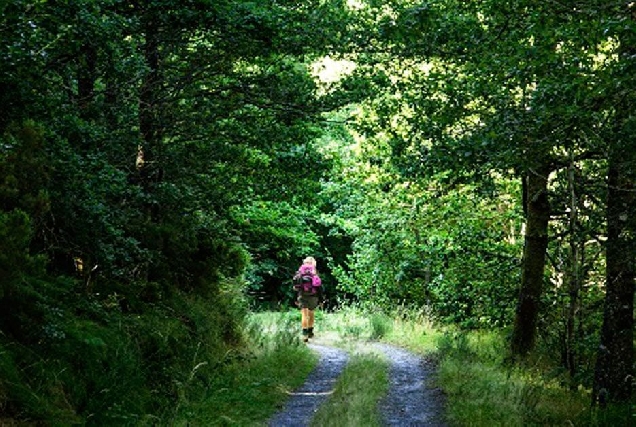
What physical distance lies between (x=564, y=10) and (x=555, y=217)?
7.38 metres

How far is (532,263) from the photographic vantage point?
12602 mm

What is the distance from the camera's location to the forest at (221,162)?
5719 millimetres

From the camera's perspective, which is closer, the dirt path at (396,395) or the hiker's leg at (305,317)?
the dirt path at (396,395)

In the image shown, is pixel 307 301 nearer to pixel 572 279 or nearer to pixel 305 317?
pixel 305 317

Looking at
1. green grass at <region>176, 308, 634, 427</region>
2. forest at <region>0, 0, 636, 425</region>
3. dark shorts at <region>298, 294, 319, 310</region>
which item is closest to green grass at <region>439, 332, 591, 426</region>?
green grass at <region>176, 308, 634, 427</region>

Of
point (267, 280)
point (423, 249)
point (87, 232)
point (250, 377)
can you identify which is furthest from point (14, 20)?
point (267, 280)

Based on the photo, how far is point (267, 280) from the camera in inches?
1449

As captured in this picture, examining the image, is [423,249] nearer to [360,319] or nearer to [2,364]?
[360,319]

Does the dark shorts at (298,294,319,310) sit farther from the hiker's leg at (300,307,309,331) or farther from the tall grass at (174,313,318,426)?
the tall grass at (174,313,318,426)

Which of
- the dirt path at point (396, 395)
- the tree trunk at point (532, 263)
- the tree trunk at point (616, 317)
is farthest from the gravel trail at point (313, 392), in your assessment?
the tree trunk at point (616, 317)

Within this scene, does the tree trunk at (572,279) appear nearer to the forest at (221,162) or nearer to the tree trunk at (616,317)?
the forest at (221,162)

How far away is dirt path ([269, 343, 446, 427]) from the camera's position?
28.3 feet

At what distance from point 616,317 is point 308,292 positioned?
926 cm

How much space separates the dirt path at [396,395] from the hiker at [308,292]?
8.28ft
